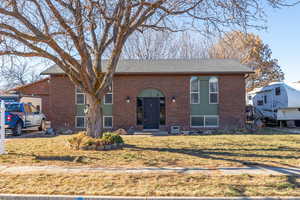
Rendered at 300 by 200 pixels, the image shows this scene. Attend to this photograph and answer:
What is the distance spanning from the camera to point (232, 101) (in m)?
15.7

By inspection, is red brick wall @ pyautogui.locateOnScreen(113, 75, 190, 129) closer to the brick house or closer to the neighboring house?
the brick house

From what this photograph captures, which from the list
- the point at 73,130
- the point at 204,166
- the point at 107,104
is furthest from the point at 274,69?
the point at 204,166

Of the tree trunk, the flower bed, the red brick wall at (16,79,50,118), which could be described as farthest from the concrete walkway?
the red brick wall at (16,79,50,118)

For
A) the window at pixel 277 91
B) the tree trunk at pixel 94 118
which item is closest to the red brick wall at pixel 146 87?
the tree trunk at pixel 94 118

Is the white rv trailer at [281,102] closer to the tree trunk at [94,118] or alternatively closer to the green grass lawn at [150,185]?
the green grass lawn at [150,185]

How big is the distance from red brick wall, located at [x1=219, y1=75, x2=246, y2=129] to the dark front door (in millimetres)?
4569

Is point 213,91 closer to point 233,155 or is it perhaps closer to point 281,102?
point 281,102

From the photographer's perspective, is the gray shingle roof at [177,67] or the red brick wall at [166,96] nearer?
the gray shingle roof at [177,67]

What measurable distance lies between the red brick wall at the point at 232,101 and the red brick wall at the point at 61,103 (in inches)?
423

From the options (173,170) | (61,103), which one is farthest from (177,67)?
(173,170)

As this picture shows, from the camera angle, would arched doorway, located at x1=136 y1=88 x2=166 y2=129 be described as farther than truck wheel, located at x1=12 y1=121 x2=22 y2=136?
Yes

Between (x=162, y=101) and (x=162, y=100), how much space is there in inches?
2.9

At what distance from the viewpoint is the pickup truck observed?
1295 cm

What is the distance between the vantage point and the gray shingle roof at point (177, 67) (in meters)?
15.4
